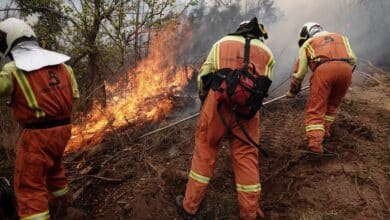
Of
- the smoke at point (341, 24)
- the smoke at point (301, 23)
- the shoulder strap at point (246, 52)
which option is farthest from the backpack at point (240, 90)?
the smoke at point (341, 24)

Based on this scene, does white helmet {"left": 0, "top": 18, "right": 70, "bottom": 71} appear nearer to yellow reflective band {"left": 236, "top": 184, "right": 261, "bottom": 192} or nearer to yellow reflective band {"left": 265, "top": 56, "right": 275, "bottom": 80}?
yellow reflective band {"left": 265, "top": 56, "right": 275, "bottom": 80}

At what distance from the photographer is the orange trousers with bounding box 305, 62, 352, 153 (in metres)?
5.00

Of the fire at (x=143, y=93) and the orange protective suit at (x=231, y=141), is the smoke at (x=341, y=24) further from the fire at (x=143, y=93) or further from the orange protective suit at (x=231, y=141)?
the orange protective suit at (x=231, y=141)

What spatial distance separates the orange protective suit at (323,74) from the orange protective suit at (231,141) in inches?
67.4

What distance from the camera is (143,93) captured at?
802cm

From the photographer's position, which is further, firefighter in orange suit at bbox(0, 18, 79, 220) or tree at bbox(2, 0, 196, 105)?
tree at bbox(2, 0, 196, 105)

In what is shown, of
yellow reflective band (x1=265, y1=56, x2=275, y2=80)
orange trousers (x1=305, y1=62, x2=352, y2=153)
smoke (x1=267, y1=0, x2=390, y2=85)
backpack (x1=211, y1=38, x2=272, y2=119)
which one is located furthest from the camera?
smoke (x1=267, y1=0, x2=390, y2=85)

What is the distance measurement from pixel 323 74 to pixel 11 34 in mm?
3989

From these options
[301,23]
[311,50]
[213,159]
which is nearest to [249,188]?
[213,159]

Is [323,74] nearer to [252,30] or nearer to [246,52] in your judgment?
[252,30]

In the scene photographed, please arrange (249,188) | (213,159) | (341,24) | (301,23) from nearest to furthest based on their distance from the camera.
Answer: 1. (249,188)
2. (213,159)
3. (301,23)
4. (341,24)

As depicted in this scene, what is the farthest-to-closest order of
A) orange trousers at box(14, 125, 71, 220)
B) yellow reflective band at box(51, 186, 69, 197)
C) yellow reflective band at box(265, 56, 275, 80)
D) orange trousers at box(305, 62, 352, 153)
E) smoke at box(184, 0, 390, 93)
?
smoke at box(184, 0, 390, 93) < orange trousers at box(305, 62, 352, 153) < yellow reflective band at box(51, 186, 69, 197) < yellow reflective band at box(265, 56, 275, 80) < orange trousers at box(14, 125, 71, 220)

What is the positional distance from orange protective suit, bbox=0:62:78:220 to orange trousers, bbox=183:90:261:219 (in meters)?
1.38

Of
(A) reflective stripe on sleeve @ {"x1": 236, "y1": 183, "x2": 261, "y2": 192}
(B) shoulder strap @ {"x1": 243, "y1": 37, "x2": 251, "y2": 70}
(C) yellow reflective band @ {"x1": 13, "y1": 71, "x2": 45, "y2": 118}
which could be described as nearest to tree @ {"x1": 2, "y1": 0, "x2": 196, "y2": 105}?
(C) yellow reflective band @ {"x1": 13, "y1": 71, "x2": 45, "y2": 118}
